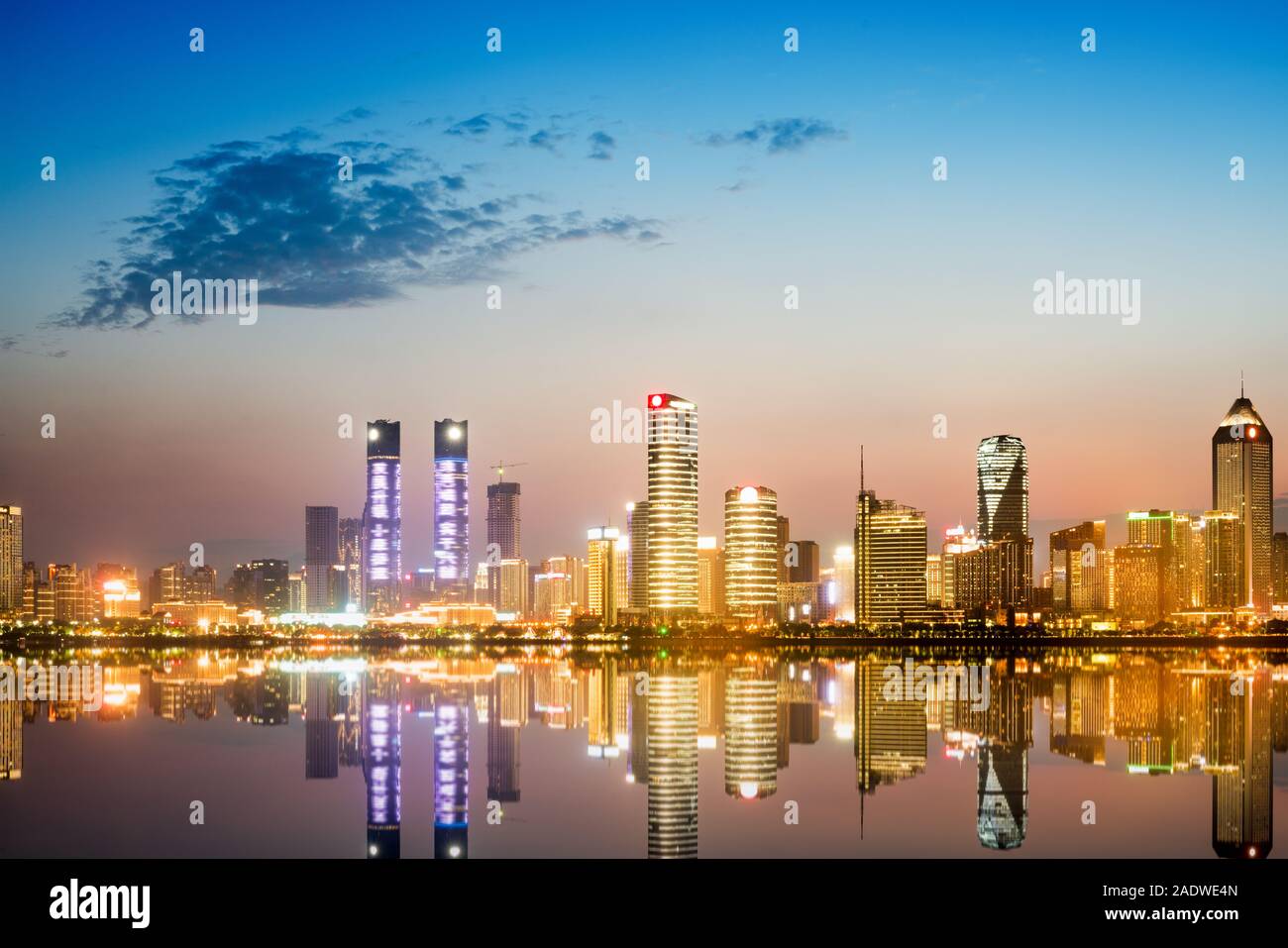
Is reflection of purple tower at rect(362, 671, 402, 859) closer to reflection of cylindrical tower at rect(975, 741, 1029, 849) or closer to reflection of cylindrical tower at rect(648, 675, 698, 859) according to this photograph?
reflection of cylindrical tower at rect(648, 675, 698, 859)

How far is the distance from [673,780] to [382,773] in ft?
26.1

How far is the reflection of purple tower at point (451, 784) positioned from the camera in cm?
2416

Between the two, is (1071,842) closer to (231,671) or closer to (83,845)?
(83,845)

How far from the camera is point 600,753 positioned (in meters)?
39.4

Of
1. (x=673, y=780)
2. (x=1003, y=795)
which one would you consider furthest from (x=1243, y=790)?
(x=673, y=780)

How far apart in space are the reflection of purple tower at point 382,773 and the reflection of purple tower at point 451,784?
90cm

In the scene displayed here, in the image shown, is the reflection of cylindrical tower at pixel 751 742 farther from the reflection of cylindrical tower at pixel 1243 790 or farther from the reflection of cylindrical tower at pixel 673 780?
the reflection of cylindrical tower at pixel 1243 790

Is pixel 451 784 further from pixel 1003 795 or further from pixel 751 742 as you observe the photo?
pixel 751 742

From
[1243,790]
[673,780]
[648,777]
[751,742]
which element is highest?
[1243,790]

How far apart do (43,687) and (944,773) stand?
219ft

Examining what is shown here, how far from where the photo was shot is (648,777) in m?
33.9

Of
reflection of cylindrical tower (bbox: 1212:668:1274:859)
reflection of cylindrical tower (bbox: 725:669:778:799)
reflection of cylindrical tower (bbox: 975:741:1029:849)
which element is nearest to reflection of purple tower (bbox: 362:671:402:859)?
reflection of cylindrical tower (bbox: 725:669:778:799)
